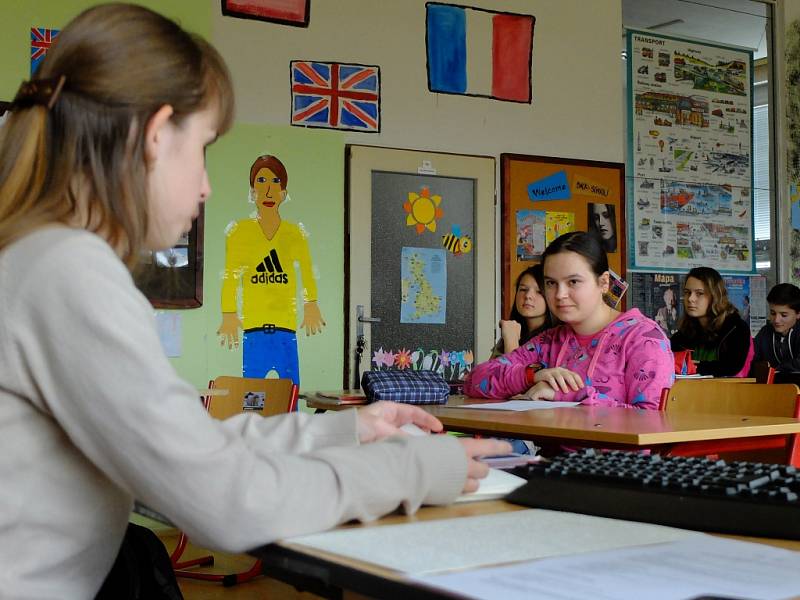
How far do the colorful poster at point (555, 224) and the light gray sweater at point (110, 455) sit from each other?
4.89 metres

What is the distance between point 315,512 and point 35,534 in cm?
27

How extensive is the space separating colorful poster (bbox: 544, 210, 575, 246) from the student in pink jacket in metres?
2.42

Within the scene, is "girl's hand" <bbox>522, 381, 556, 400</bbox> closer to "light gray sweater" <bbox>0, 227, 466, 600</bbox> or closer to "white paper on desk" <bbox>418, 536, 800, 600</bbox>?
"light gray sweater" <bbox>0, 227, 466, 600</bbox>

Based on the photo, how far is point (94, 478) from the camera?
92cm

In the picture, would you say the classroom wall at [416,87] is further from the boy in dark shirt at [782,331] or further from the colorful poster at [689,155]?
the boy in dark shirt at [782,331]

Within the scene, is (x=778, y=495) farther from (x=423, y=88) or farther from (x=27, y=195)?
(x=423, y=88)

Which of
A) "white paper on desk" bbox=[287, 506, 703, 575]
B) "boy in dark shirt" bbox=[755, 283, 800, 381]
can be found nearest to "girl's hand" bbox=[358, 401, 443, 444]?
"white paper on desk" bbox=[287, 506, 703, 575]

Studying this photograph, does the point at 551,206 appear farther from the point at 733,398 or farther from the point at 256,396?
the point at 733,398

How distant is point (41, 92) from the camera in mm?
922

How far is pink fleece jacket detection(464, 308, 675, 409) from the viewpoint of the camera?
2938 mm

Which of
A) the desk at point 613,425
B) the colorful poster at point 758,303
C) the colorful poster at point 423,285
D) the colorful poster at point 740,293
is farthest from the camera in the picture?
the colorful poster at point 758,303

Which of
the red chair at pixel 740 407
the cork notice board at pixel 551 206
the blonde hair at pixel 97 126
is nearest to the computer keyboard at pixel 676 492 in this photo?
the blonde hair at pixel 97 126

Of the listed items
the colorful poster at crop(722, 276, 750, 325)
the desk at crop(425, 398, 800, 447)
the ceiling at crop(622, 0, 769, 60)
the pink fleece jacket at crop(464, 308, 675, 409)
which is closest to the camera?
the desk at crop(425, 398, 800, 447)

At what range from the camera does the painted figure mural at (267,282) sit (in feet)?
16.1
